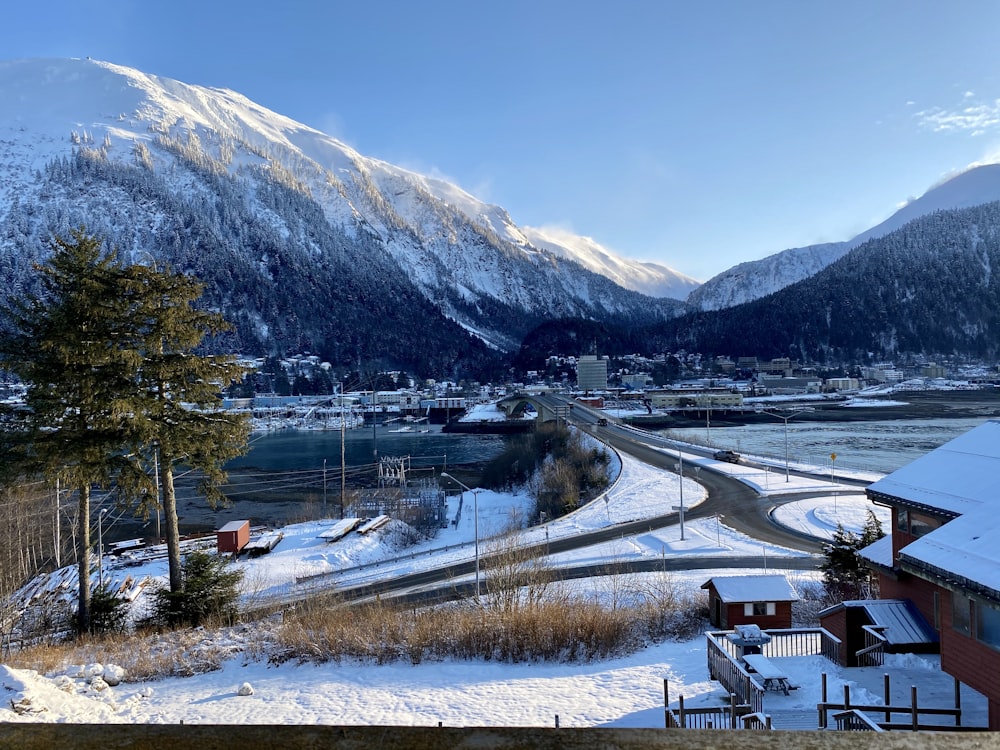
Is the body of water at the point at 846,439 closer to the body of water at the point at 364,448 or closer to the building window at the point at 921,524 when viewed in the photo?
the body of water at the point at 364,448

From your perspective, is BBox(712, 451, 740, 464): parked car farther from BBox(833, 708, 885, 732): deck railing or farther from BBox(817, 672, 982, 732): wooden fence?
BBox(833, 708, 885, 732): deck railing

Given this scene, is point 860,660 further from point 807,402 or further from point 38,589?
point 807,402

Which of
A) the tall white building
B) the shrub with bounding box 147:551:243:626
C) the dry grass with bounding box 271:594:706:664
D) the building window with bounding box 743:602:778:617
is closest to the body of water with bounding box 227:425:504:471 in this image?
the shrub with bounding box 147:551:243:626

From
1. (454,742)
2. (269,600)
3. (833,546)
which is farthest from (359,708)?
(833,546)

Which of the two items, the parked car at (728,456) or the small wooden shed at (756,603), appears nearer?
the small wooden shed at (756,603)

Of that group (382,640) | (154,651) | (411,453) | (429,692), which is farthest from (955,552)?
(411,453)

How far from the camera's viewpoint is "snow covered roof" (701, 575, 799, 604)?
16.6m

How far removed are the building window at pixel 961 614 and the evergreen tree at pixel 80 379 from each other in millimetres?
18680

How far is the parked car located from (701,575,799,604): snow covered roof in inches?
1523

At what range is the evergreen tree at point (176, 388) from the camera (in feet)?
59.8

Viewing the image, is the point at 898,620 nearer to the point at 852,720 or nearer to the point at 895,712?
the point at 895,712

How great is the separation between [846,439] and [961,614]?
8388cm

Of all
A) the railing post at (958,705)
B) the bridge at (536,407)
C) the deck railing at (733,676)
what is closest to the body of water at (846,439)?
the bridge at (536,407)

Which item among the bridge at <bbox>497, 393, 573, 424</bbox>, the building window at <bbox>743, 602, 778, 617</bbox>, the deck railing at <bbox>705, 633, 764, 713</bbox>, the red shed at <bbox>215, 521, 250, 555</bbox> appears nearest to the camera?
the deck railing at <bbox>705, 633, 764, 713</bbox>
